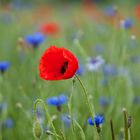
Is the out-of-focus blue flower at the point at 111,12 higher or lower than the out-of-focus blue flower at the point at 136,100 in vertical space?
higher

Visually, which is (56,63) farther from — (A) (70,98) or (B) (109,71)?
(B) (109,71)

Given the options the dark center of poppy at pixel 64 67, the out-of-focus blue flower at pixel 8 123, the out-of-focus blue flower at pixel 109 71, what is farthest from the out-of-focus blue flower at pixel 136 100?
the dark center of poppy at pixel 64 67

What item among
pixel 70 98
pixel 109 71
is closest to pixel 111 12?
pixel 109 71

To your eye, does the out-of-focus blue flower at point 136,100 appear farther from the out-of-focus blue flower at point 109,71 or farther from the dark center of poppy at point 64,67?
the dark center of poppy at point 64,67

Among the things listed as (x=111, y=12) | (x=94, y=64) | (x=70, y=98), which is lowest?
(x=70, y=98)

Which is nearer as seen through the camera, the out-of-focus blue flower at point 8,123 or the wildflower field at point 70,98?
the wildflower field at point 70,98

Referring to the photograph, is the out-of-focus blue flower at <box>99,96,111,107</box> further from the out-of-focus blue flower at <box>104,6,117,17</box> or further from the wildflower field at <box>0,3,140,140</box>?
the out-of-focus blue flower at <box>104,6,117,17</box>

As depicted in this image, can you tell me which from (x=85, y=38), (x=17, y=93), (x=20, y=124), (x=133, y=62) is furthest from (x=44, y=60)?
(x=85, y=38)

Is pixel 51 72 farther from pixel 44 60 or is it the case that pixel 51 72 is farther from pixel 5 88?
pixel 5 88

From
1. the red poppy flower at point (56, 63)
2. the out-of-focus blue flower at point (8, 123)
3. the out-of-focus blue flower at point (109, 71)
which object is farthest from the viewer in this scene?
the out-of-focus blue flower at point (109, 71)
